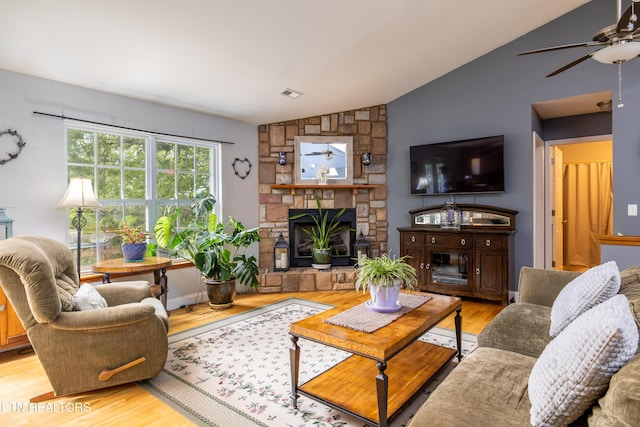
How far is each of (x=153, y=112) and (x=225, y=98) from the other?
32.1 inches

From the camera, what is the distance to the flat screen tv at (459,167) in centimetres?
446

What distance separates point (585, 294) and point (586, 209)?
230 inches

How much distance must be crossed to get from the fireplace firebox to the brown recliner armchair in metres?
2.97

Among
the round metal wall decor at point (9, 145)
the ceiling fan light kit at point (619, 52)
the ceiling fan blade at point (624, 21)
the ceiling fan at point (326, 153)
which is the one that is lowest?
the round metal wall decor at point (9, 145)

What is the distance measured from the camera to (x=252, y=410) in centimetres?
208

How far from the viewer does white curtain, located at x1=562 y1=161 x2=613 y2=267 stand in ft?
20.5

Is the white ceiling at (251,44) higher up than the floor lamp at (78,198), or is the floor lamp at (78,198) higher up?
the white ceiling at (251,44)

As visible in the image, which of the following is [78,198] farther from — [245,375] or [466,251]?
[466,251]

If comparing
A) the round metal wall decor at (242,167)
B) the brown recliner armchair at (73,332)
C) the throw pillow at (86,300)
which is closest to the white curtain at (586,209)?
the round metal wall decor at (242,167)

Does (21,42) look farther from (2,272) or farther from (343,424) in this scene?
(343,424)

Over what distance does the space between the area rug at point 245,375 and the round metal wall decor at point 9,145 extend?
2.09 metres

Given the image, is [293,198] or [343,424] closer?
[343,424]

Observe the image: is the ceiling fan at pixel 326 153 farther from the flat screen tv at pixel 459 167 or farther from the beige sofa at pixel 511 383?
the beige sofa at pixel 511 383

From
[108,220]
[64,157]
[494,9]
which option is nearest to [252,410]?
[108,220]
